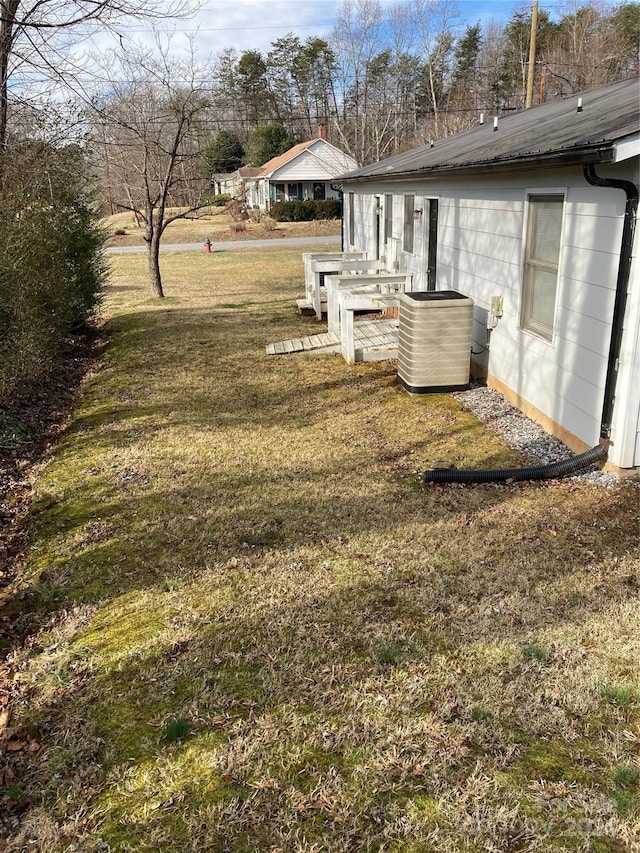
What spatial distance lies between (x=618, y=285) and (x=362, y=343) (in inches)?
205

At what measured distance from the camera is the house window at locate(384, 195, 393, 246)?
13083mm

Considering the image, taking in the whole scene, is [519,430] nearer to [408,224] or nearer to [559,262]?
[559,262]

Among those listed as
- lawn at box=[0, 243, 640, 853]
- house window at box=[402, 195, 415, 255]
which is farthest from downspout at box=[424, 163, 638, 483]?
house window at box=[402, 195, 415, 255]

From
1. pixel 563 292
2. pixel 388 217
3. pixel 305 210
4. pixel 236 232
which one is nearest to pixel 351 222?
pixel 388 217

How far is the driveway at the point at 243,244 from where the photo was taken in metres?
32.4

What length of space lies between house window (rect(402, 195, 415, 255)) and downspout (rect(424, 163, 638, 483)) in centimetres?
681

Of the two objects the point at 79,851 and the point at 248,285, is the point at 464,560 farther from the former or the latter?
the point at 248,285

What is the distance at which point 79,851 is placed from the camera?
2.30 m

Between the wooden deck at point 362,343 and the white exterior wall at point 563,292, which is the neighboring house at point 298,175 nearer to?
the wooden deck at point 362,343

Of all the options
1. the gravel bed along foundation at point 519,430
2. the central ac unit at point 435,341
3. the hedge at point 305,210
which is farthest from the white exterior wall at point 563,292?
the hedge at point 305,210

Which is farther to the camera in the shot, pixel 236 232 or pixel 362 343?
pixel 236 232

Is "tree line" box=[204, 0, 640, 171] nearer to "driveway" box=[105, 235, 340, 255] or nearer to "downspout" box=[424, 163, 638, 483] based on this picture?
"driveway" box=[105, 235, 340, 255]

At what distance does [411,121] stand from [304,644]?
163ft

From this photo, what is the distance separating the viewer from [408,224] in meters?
11.7
